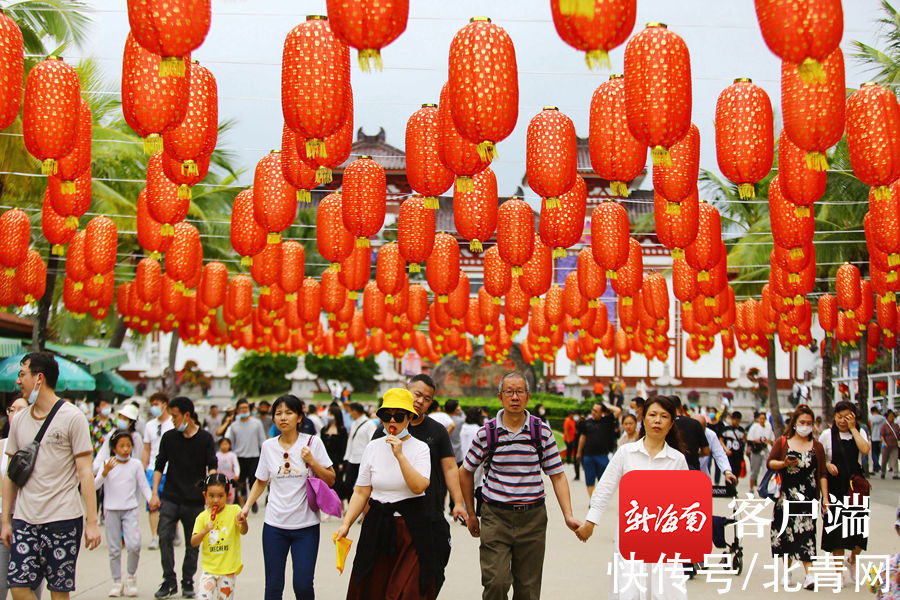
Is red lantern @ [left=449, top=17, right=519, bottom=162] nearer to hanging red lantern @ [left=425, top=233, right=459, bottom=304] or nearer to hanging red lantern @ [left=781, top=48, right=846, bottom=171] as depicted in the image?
hanging red lantern @ [left=781, top=48, right=846, bottom=171]

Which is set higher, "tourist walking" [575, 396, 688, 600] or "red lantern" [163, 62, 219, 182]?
"red lantern" [163, 62, 219, 182]

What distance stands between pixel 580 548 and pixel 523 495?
15.6 feet

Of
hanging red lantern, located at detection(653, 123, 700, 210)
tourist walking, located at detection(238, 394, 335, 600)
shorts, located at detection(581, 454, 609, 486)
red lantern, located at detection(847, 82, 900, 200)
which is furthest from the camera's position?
shorts, located at detection(581, 454, 609, 486)

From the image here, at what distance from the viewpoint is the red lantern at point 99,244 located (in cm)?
1262

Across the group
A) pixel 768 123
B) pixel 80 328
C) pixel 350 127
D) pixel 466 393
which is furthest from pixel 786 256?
pixel 466 393

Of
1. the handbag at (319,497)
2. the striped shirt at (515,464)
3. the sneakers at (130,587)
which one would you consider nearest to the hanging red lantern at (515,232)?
the striped shirt at (515,464)

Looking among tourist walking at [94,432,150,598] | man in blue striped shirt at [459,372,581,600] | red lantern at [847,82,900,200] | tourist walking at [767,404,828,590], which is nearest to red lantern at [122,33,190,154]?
man in blue striped shirt at [459,372,581,600]

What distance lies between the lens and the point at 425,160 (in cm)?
876

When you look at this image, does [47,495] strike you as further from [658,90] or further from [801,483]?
[801,483]

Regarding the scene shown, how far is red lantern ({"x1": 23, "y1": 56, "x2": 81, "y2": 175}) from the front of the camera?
7832mm

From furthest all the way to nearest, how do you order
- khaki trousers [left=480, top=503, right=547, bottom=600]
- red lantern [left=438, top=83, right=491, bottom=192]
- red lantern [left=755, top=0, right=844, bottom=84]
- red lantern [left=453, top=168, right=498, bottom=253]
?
red lantern [left=453, top=168, right=498, bottom=253] → red lantern [left=438, top=83, right=491, bottom=192] → khaki trousers [left=480, top=503, right=547, bottom=600] → red lantern [left=755, top=0, right=844, bottom=84]

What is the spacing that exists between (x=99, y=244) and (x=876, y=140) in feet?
30.8

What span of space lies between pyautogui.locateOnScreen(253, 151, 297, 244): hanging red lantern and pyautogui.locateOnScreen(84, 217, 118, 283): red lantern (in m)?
3.62

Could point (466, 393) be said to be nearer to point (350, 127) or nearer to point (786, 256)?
point (786, 256)
